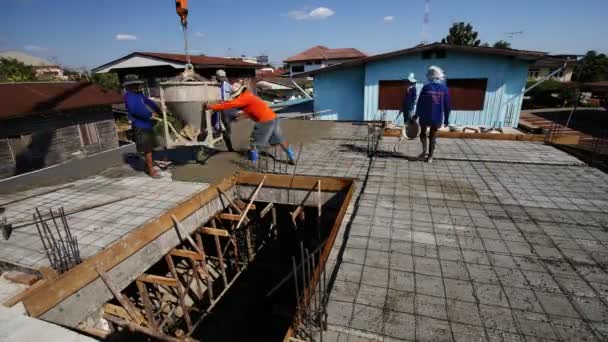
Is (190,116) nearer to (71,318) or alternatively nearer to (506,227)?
(71,318)

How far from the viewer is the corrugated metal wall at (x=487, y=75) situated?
37.7 feet

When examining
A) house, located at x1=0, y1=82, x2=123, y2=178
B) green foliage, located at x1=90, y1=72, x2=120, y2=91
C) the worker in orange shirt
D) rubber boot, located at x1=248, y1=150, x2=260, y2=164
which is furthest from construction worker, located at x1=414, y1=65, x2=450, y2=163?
green foliage, located at x1=90, y1=72, x2=120, y2=91

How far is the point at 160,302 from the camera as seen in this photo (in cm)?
493

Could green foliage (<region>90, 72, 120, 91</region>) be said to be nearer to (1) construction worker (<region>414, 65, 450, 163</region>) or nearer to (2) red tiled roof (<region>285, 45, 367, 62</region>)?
(2) red tiled roof (<region>285, 45, 367, 62</region>)

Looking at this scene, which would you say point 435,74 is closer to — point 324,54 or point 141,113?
point 141,113

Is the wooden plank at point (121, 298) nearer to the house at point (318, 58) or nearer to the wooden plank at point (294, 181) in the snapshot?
the wooden plank at point (294, 181)

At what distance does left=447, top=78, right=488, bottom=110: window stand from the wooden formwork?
30.1 feet

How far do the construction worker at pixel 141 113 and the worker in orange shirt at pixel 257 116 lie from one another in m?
1.36

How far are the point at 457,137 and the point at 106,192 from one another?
8.94m

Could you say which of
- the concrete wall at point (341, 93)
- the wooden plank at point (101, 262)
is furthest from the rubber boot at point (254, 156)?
the concrete wall at point (341, 93)

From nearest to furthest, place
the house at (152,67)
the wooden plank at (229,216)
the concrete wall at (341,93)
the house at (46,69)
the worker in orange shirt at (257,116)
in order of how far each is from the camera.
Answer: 1. the wooden plank at (229,216)
2. the worker in orange shirt at (257,116)
3. the concrete wall at (341,93)
4. the house at (152,67)
5. the house at (46,69)

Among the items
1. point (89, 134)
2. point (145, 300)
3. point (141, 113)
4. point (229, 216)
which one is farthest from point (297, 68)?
point (145, 300)

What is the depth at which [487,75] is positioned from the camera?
1162cm

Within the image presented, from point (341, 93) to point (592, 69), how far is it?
40.2m
